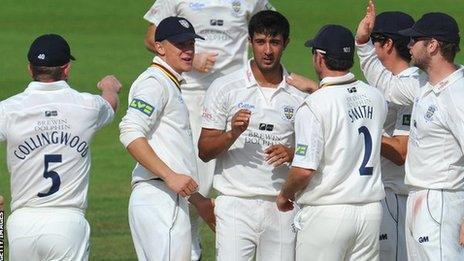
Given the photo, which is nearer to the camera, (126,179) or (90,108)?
(90,108)

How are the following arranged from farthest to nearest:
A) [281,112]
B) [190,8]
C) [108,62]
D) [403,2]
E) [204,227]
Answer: [403,2]
[108,62]
[204,227]
[190,8]
[281,112]

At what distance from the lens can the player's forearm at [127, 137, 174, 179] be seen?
30.7ft

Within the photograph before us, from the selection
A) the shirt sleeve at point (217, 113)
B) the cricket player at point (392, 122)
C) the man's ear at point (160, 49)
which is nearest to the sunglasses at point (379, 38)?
the cricket player at point (392, 122)

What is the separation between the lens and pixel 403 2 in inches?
1150

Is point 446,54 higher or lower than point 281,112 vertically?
higher

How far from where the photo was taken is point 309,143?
9.27 m

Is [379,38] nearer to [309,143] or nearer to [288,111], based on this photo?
[288,111]

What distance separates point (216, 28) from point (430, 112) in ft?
9.64

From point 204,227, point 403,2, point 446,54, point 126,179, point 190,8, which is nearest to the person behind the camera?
point 446,54

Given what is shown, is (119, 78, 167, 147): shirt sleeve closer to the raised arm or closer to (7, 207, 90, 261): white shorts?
(7, 207, 90, 261): white shorts

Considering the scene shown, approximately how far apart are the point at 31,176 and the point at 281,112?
1951 mm

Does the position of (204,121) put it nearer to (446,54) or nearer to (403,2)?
(446,54)

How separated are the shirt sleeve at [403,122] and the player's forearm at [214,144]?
A: 4.76 feet

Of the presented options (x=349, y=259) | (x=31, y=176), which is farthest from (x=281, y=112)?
(x=31, y=176)
